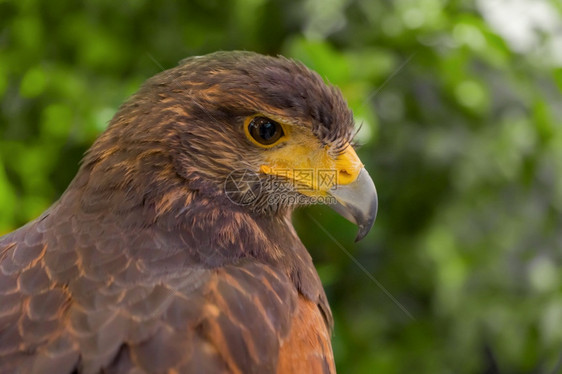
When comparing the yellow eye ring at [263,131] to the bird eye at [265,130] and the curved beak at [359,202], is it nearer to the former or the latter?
the bird eye at [265,130]

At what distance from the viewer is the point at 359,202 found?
1662 millimetres

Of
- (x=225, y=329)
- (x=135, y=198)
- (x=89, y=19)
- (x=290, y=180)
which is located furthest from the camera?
(x=89, y=19)

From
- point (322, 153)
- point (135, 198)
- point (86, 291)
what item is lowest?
point (86, 291)

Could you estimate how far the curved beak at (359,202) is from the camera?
5.43ft

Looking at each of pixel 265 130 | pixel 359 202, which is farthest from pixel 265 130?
pixel 359 202

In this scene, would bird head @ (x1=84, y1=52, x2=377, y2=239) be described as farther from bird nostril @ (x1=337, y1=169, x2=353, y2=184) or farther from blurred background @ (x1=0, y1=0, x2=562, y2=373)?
blurred background @ (x1=0, y1=0, x2=562, y2=373)

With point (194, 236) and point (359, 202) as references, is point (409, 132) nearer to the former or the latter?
point (359, 202)

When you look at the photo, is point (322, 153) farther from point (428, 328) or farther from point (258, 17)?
point (428, 328)

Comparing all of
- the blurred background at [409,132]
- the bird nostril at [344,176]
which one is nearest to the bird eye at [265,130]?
the bird nostril at [344,176]

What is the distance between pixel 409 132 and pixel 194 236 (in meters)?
1.32

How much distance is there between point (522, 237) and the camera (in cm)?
275

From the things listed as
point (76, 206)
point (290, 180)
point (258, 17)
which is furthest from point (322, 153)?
point (258, 17)

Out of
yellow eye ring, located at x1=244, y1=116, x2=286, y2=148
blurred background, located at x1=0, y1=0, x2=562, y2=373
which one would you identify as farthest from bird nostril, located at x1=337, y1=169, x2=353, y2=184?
blurred background, located at x1=0, y1=0, x2=562, y2=373

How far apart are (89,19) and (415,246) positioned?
54.3 inches
